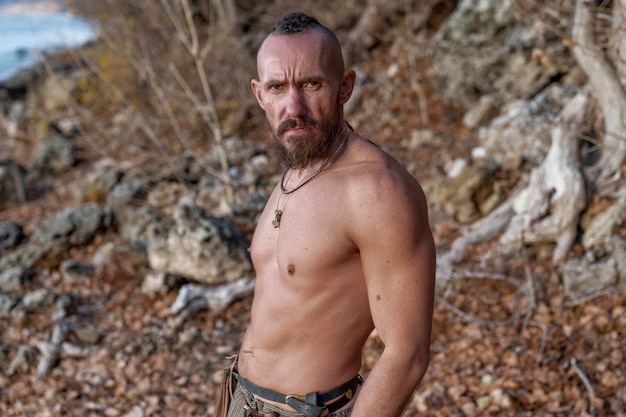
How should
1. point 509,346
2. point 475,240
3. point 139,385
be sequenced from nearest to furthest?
point 509,346, point 139,385, point 475,240

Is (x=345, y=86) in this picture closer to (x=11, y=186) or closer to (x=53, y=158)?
(x=11, y=186)

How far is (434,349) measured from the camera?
4.29 m

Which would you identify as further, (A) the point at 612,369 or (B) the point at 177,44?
(B) the point at 177,44

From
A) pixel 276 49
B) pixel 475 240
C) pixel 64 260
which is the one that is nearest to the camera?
pixel 276 49

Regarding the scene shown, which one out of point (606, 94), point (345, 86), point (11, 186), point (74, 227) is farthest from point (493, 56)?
point (11, 186)

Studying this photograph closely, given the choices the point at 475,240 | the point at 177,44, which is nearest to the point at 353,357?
the point at 475,240

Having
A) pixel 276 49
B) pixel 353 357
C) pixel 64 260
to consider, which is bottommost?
pixel 64 260

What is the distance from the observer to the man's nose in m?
1.66

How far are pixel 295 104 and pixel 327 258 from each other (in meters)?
0.47

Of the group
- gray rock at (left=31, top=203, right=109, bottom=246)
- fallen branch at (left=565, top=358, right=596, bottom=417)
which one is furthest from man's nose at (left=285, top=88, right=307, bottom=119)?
gray rock at (left=31, top=203, right=109, bottom=246)

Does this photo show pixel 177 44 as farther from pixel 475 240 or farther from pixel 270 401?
pixel 270 401

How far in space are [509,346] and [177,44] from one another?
317 inches

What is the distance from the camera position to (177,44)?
994 cm

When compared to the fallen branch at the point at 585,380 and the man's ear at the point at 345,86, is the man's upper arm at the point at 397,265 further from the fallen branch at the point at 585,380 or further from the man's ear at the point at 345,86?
the fallen branch at the point at 585,380
